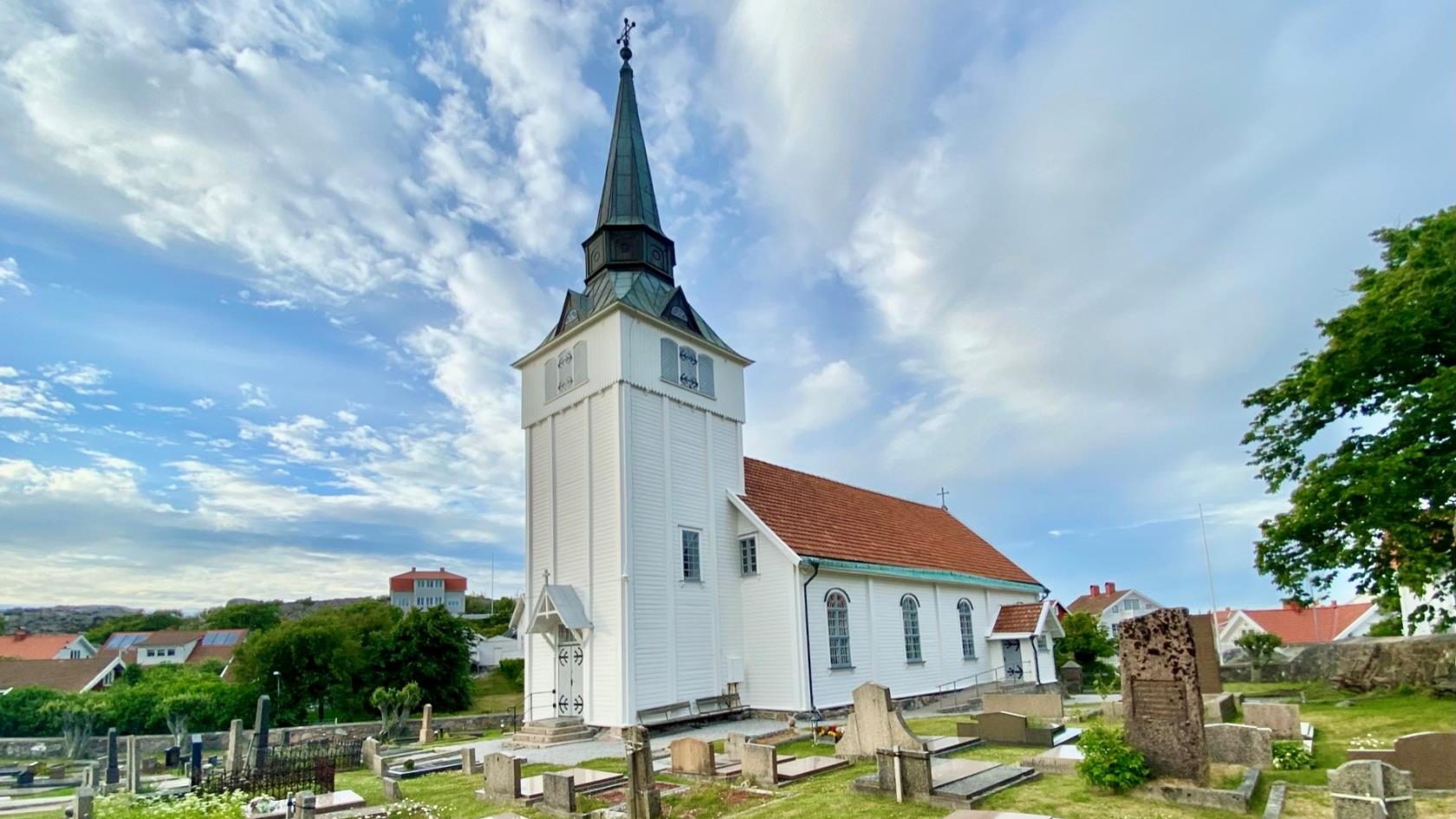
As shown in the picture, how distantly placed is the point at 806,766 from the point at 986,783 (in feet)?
9.91

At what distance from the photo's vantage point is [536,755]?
638 inches

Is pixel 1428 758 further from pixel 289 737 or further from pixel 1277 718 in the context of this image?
pixel 289 737

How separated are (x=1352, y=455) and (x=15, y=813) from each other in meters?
26.3

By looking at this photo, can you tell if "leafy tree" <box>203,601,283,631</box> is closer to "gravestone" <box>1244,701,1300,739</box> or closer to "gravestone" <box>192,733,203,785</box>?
"gravestone" <box>192,733,203,785</box>

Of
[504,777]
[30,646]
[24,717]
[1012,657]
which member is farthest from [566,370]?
[30,646]

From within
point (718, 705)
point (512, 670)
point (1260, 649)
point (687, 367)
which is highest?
point (687, 367)

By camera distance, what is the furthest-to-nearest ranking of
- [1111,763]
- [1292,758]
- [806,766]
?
[806,766]
[1292,758]
[1111,763]

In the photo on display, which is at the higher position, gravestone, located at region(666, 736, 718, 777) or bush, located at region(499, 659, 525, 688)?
gravestone, located at region(666, 736, 718, 777)

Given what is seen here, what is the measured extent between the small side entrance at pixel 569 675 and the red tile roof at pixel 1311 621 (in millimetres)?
50128

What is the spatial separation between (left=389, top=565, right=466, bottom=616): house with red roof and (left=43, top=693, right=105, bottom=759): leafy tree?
289 feet

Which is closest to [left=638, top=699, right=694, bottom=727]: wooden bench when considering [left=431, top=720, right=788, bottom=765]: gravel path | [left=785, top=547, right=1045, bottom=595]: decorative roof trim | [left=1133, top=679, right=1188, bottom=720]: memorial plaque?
[left=431, top=720, right=788, bottom=765]: gravel path

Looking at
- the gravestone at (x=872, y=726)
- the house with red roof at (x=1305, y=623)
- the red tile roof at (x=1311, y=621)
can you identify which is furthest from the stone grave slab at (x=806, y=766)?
the red tile roof at (x=1311, y=621)

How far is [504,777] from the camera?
11039 millimetres

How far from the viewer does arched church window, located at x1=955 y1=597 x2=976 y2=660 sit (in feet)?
88.0
